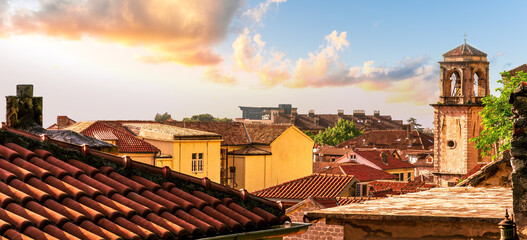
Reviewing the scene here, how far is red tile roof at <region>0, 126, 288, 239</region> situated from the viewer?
6520 mm

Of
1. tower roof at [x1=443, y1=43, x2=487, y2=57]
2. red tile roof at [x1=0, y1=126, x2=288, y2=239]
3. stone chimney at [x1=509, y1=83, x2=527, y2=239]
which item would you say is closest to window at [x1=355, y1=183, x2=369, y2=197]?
red tile roof at [x1=0, y1=126, x2=288, y2=239]

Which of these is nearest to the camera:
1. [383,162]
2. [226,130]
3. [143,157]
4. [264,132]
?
[143,157]

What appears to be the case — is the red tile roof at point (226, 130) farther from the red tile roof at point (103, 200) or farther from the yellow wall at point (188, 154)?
the red tile roof at point (103, 200)

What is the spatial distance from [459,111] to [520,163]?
6245 cm

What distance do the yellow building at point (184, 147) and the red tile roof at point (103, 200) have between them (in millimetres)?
38961

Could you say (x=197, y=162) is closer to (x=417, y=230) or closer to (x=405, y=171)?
(x=405, y=171)

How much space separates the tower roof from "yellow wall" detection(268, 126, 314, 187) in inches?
641

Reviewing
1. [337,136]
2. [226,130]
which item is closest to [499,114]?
[226,130]

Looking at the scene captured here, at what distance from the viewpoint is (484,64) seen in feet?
224

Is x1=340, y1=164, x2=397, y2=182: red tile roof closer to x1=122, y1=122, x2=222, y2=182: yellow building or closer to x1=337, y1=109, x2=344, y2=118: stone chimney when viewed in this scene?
x1=122, y1=122, x2=222, y2=182: yellow building

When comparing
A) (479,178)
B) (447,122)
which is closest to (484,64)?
(447,122)

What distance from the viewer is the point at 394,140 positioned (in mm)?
111312

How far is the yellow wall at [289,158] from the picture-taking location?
2271 inches

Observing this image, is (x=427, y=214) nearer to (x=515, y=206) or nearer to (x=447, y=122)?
(x=515, y=206)
